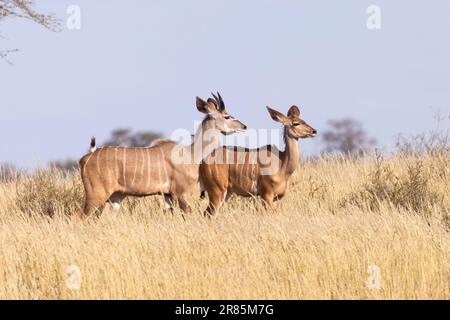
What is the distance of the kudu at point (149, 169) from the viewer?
1246cm

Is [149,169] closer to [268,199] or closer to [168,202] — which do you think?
[168,202]

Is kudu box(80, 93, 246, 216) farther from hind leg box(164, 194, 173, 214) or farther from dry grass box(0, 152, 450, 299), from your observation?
dry grass box(0, 152, 450, 299)

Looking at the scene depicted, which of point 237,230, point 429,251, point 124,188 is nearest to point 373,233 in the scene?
point 429,251

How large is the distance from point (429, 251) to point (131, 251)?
8.85 ft

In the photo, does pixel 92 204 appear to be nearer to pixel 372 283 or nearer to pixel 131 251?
pixel 131 251

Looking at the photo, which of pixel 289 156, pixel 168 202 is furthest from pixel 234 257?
pixel 289 156

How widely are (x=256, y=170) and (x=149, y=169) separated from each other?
1344 millimetres

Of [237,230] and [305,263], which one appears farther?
[237,230]

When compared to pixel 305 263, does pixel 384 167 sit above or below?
above

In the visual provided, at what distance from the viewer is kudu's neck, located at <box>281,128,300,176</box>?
13125 millimetres

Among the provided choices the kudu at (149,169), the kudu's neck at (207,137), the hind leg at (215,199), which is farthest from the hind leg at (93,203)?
the kudu's neck at (207,137)

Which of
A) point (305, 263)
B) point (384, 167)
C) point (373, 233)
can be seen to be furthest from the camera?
point (384, 167)
